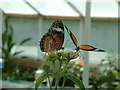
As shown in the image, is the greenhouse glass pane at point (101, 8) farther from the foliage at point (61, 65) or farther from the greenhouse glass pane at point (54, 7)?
the foliage at point (61, 65)

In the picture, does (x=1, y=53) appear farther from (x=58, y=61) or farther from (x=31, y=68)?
(x=58, y=61)

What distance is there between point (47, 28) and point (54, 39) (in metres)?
3.07

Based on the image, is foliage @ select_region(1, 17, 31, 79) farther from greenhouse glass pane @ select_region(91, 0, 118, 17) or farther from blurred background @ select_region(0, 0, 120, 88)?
greenhouse glass pane @ select_region(91, 0, 118, 17)

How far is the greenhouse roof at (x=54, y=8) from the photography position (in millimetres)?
3661

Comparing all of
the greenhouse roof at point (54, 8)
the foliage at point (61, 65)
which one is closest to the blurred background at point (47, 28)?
the greenhouse roof at point (54, 8)

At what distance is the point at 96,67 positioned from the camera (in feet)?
13.3

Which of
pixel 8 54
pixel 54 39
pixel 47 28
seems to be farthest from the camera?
pixel 8 54

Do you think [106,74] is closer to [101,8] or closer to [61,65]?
[101,8]

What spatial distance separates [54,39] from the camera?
1254 millimetres

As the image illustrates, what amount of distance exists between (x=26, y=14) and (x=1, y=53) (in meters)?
0.84

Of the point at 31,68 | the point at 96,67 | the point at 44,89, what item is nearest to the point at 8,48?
the point at 31,68

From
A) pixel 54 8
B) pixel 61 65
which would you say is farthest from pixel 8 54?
pixel 61 65

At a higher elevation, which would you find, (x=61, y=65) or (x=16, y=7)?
(x=16, y=7)

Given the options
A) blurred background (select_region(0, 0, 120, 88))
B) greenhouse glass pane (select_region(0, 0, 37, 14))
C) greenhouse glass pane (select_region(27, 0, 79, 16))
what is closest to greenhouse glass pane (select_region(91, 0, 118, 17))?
blurred background (select_region(0, 0, 120, 88))
